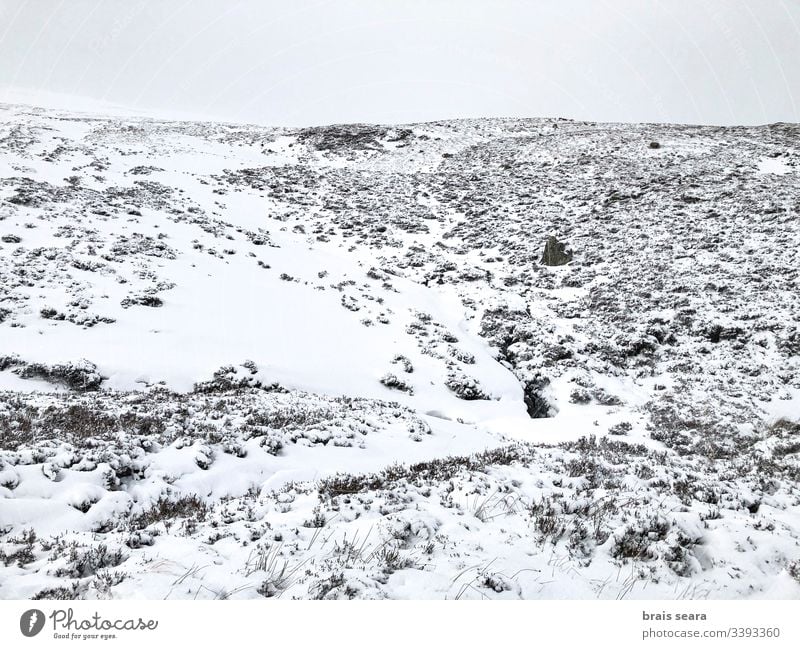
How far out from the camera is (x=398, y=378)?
1525 cm

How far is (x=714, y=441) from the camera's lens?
10.7 metres

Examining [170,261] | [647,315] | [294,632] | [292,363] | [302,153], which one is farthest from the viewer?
[302,153]

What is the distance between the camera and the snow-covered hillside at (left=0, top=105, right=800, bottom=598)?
468 cm

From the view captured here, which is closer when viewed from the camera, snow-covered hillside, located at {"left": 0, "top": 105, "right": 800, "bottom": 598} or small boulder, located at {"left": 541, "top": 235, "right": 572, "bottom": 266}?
snow-covered hillside, located at {"left": 0, "top": 105, "right": 800, "bottom": 598}

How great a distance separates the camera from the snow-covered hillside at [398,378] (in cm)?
468

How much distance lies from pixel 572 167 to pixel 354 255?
24.6m

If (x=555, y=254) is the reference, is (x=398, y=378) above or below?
below

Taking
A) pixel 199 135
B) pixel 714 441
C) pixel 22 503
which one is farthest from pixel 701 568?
pixel 199 135

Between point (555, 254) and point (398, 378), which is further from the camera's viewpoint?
point (555, 254)

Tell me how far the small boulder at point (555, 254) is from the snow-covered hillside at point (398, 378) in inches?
28.3

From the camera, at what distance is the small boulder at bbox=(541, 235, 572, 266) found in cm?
2486

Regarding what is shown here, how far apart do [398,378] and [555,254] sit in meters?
14.9

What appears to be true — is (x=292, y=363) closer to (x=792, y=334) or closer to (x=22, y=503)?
(x=22, y=503)

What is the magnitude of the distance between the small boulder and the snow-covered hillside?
72 cm
